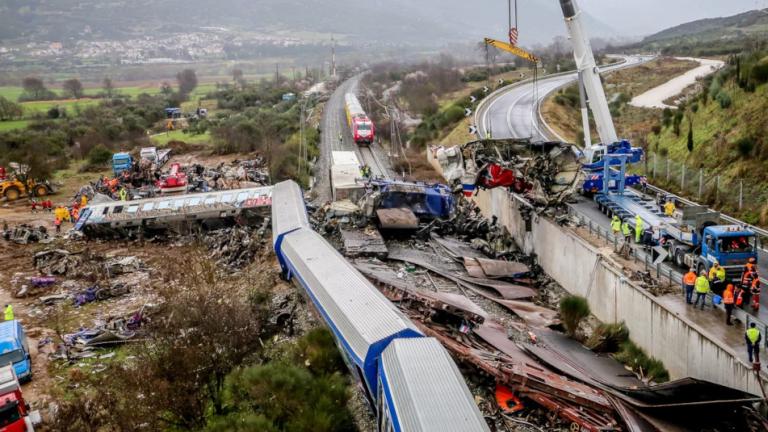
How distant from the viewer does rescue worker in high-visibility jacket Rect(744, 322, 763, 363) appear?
13.3m

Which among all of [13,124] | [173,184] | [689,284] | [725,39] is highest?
[725,39]

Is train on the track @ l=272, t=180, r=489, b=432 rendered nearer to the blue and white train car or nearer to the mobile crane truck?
the blue and white train car

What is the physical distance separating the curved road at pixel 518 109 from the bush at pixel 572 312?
1931cm

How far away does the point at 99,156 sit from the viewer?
5691 cm

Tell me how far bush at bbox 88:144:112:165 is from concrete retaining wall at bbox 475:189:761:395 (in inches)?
1639

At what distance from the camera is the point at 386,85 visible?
4016 inches

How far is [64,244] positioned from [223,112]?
57251 millimetres

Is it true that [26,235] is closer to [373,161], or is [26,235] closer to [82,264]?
[82,264]

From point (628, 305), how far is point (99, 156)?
168ft

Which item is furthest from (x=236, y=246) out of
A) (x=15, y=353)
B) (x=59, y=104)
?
(x=59, y=104)

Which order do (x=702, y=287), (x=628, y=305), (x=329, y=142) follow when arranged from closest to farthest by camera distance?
(x=702, y=287), (x=628, y=305), (x=329, y=142)

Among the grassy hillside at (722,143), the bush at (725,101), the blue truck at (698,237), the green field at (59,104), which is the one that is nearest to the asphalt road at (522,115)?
the blue truck at (698,237)

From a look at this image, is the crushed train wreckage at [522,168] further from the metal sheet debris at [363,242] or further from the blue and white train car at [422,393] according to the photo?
Answer: the blue and white train car at [422,393]

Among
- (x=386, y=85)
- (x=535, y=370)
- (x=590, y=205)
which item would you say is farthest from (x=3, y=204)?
(x=386, y=85)
